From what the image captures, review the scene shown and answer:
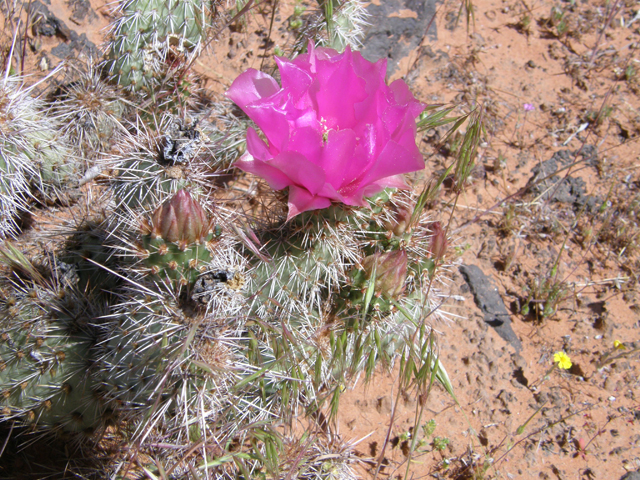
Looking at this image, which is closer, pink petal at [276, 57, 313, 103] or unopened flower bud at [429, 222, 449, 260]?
pink petal at [276, 57, 313, 103]

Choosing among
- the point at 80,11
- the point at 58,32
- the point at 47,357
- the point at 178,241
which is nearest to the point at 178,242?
the point at 178,241

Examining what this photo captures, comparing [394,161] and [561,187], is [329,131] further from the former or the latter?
[561,187]

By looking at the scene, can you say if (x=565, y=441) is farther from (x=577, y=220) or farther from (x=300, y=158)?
(x=300, y=158)

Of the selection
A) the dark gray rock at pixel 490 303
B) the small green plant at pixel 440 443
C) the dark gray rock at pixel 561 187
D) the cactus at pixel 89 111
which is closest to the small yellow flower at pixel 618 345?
the dark gray rock at pixel 490 303

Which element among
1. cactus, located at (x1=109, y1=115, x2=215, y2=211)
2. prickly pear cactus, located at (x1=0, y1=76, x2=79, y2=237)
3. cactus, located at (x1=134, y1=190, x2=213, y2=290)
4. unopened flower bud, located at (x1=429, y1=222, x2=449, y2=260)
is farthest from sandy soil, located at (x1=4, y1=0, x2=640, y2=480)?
cactus, located at (x1=109, y1=115, x2=215, y2=211)

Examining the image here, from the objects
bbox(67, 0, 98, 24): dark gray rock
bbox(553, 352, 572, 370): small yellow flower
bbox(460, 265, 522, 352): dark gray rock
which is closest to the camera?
bbox(553, 352, 572, 370): small yellow flower

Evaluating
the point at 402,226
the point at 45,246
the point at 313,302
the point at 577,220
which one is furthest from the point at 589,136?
the point at 45,246

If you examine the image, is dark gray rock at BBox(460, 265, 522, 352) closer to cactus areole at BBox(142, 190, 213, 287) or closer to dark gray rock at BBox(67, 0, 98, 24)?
cactus areole at BBox(142, 190, 213, 287)
